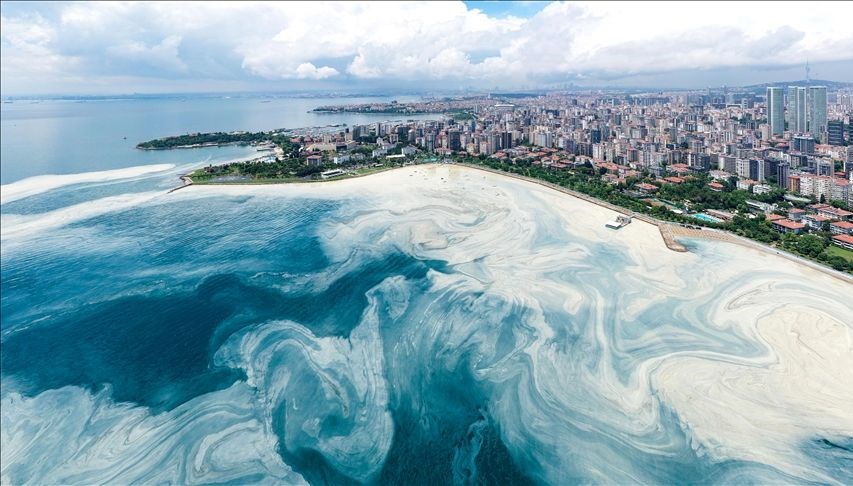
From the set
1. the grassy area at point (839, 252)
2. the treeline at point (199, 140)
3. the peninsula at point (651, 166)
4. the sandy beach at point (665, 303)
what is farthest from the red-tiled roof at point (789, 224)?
the treeline at point (199, 140)

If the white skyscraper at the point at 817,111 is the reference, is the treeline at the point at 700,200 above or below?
below

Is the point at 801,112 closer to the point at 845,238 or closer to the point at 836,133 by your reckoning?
the point at 836,133

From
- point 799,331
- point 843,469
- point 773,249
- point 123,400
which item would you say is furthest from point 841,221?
Result: point 123,400

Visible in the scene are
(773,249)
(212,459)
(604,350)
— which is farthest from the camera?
(773,249)

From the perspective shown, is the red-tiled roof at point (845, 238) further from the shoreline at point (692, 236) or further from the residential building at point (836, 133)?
the residential building at point (836, 133)

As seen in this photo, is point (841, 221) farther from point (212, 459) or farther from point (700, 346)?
point (212, 459)

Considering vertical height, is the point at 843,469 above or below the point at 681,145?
below
